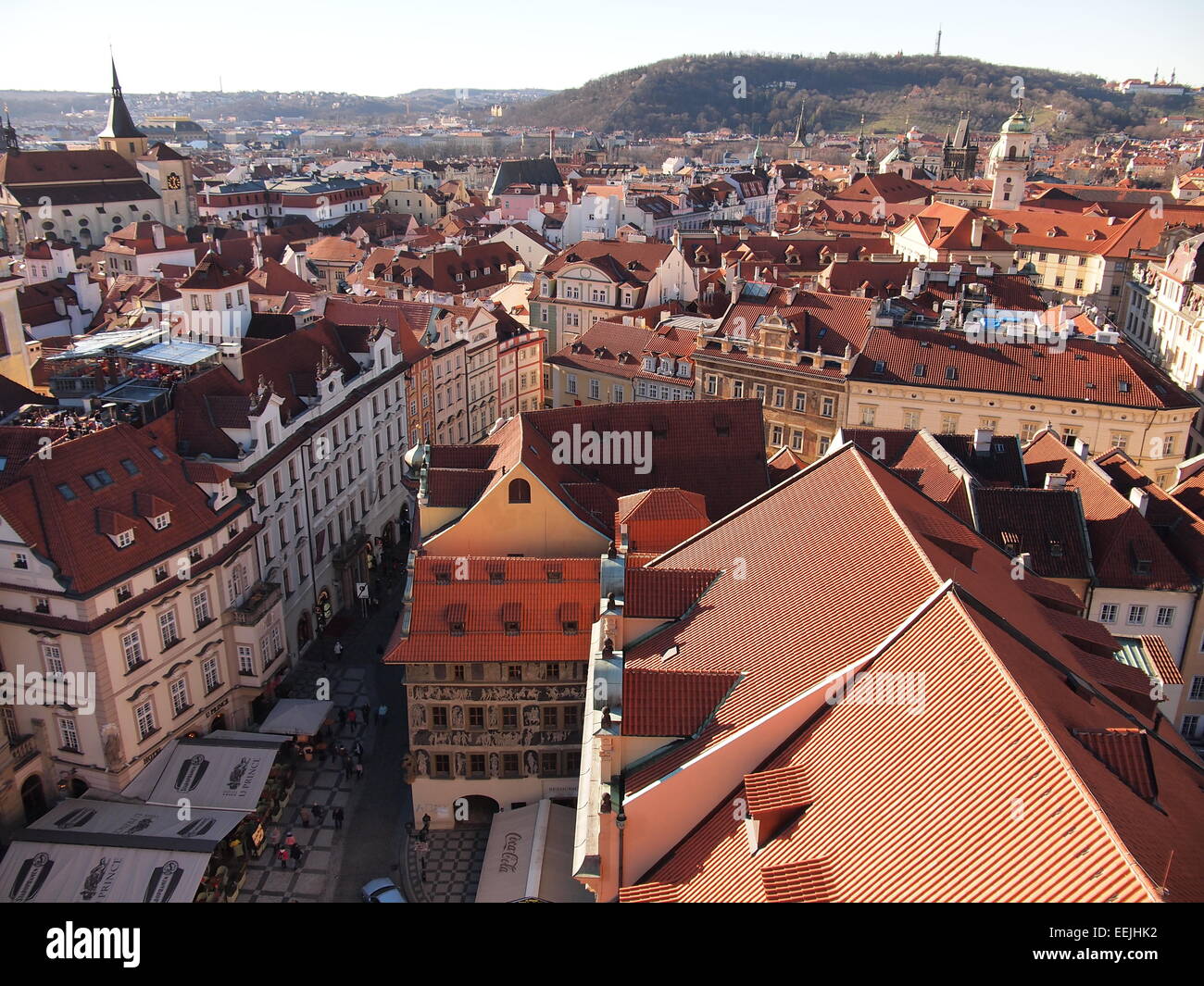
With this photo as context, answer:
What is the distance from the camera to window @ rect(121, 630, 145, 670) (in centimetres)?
3281

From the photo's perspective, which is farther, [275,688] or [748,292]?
[748,292]

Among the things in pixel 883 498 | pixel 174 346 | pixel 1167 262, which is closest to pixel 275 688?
pixel 174 346

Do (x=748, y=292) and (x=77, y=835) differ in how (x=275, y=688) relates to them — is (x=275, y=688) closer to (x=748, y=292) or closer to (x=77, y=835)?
(x=77, y=835)

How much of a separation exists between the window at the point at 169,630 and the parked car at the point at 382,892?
1064cm

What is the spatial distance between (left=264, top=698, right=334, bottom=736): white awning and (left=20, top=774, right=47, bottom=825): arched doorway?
730cm

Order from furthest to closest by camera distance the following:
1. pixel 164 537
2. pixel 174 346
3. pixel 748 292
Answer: pixel 748 292
pixel 174 346
pixel 164 537

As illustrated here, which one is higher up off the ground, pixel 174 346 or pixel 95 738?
pixel 174 346

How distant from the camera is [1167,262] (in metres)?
79.0

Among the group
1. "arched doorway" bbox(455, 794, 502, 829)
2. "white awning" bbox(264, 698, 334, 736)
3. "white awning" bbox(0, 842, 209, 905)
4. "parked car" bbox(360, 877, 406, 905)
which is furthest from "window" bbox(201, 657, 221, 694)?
"arched doorway" bbox(455, 794, 502, 829)

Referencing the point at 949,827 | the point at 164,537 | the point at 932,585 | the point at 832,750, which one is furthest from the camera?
the point at 164,537

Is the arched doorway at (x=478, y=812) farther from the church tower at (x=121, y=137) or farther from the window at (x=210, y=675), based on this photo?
the church tower at (x=121, y=137)

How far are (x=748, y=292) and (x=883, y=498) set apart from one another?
130ft
